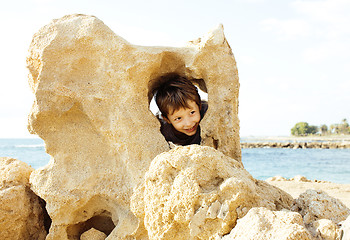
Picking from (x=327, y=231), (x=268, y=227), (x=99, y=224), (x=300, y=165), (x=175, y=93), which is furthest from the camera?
(x=300, y=165)

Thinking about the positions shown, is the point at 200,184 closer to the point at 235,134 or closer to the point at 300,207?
the point at 300,207

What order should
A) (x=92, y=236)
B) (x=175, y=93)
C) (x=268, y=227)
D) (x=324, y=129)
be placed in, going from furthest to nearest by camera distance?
1. (x=324, y=129)
2. (x=175, y=93)
3. (x=92, y=236)
4. (x=268, y=227)

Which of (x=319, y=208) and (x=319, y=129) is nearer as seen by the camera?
(x=319, y=208)

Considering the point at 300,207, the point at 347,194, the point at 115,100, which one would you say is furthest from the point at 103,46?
the point at 347,194

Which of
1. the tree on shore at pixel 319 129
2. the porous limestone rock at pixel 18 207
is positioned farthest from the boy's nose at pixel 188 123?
the tree on shore at pixel 319 129

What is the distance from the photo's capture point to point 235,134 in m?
3.07

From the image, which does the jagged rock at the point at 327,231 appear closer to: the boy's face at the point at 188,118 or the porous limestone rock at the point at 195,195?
the porous limestone rock at the point at 195,195

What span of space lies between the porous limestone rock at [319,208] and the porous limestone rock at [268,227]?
0.43 meters

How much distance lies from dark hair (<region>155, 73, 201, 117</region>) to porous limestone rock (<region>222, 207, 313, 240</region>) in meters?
1.74

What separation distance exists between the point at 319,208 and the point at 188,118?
165 centimetres

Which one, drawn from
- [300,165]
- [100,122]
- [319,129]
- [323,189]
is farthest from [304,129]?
[100,122]

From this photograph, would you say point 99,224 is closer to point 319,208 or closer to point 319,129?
point 319,208

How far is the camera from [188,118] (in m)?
3.43

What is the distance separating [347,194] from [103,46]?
18.1ft
